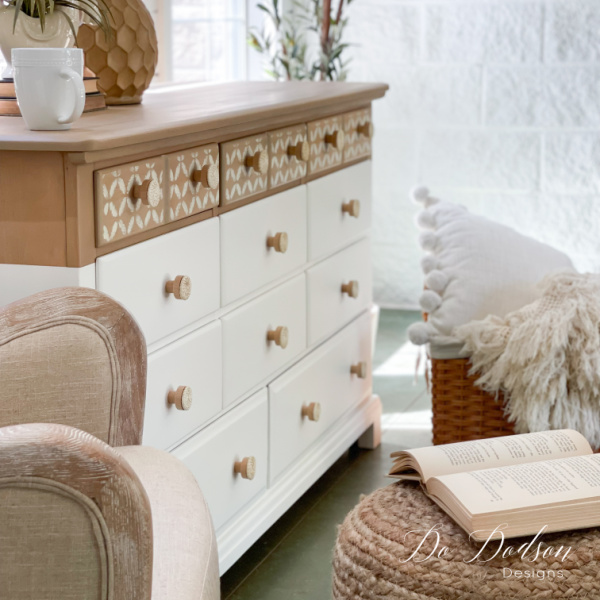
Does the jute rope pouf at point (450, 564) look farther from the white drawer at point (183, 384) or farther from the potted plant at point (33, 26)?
the potted plant at point (33, 26)

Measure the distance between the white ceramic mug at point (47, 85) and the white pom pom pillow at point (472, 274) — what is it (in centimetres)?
112

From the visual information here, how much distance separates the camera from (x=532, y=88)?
143 inches

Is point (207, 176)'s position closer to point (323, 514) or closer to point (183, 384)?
point (183, 384)

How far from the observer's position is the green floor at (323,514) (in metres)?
1.86

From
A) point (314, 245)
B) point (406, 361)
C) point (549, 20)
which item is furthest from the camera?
point (549, 20)

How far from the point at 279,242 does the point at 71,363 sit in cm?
84

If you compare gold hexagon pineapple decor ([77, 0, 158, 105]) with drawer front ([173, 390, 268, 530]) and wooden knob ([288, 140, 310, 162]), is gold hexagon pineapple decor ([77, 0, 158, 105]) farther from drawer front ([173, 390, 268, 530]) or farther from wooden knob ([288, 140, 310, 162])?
drawer front ([173, 390, 268, 530])

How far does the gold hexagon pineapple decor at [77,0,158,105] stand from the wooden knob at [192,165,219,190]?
276 millimetres

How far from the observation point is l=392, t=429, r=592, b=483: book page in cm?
136

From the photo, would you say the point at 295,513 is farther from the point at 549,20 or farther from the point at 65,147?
the point at 549,20

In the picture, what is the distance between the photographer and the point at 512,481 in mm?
1258

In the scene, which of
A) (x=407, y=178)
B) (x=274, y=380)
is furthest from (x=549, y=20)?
(x=274, y=380)

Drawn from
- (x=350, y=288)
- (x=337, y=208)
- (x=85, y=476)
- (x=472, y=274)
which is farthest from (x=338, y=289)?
(x=85, y=476)

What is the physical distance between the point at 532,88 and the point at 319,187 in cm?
180
